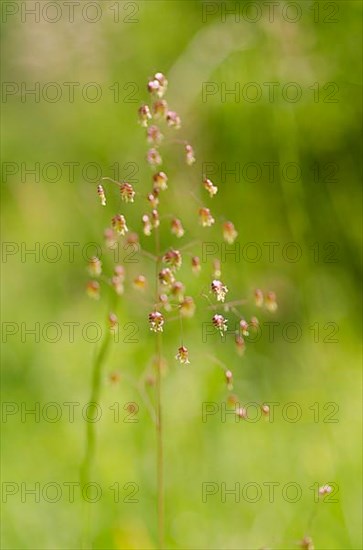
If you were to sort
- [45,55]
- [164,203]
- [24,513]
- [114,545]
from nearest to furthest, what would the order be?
[114,545] < [24,513] < [164,203] < [45,55]

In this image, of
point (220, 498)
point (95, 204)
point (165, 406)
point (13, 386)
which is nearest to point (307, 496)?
point (220, 498)

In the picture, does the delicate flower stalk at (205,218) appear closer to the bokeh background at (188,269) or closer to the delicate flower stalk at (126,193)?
the delicate flower stalk at (126,193)

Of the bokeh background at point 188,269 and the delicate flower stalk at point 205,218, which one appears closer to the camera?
the delicate flower stalk at point 205,218

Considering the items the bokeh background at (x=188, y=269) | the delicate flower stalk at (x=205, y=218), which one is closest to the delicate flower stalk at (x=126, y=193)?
the delicate flower stalk at (x=205, y=218)

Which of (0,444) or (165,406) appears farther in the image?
(165,406)

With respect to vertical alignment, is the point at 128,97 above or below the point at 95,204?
above

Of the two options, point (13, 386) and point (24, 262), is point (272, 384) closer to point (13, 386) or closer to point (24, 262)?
point (13, 386)

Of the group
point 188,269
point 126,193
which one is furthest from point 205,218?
point 188,269

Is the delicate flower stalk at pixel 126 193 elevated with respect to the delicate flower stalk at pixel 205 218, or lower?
elevated

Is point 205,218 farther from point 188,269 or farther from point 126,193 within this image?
point 188,269
